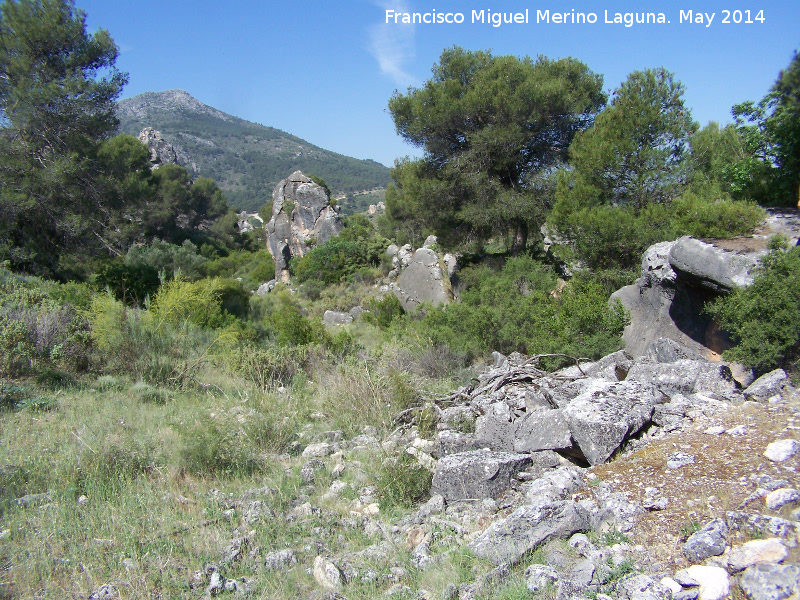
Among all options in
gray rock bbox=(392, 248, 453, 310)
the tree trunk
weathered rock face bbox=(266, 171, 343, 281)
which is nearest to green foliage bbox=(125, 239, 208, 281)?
weathered rock face bbox=(266, 171, 343, 281)

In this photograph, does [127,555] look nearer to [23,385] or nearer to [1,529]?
[1,529]

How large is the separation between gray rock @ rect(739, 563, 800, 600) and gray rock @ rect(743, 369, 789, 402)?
2.35 meters

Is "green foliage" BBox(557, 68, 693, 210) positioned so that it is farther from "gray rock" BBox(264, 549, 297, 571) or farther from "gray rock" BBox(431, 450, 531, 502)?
"gray rock" BBox(264, 549, 297, 571)

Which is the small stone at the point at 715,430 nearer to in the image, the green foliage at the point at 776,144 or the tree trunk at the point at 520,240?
the green foliage at the point at 776,144

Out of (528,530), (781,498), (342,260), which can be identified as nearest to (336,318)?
(342,260)

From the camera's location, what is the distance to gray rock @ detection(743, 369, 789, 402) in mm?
4184

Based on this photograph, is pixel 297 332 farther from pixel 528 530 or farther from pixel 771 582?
pixel 771 582

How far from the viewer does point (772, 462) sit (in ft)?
10.2

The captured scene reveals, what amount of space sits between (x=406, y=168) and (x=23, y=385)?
446 inches

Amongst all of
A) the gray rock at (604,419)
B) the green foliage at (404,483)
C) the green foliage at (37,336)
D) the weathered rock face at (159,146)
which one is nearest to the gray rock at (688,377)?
the gray rock at (604,419)

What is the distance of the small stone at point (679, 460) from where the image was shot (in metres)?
3.34

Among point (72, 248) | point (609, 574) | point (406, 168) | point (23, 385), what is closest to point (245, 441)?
point (609, 574)

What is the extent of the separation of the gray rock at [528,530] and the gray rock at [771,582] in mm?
858

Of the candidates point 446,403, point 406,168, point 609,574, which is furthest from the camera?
point 406,168
